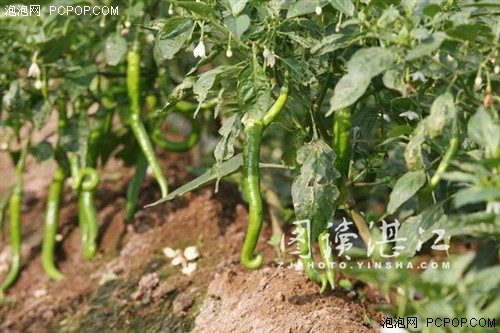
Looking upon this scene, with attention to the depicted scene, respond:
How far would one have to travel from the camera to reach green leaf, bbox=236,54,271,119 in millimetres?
2391

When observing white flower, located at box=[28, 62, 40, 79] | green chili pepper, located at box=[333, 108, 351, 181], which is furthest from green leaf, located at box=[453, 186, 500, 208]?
white flower, located at box=[28, 62, 40, 79]

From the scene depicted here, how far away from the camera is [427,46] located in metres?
1.96

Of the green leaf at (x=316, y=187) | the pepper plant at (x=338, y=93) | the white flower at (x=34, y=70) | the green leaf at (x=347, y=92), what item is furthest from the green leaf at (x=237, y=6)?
the white flower at (x=34, y=70)

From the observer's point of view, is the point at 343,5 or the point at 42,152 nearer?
the point at 343,5

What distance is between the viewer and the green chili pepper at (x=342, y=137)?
8.54 feet

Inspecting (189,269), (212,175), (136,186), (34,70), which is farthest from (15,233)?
(212,175)

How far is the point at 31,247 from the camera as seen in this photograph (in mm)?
4277

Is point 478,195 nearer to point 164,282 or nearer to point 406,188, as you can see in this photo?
point 406,188

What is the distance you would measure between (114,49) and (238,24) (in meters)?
1.33

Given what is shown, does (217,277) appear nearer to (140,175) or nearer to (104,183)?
(140,175)

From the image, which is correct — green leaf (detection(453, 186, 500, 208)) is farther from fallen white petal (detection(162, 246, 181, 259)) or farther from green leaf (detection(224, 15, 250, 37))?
fallen white petal (detection(162, 246, 181, 259))

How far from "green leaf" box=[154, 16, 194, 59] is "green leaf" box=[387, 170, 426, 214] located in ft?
2.55

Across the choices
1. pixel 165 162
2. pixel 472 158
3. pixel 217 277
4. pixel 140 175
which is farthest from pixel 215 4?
pixel 165 162

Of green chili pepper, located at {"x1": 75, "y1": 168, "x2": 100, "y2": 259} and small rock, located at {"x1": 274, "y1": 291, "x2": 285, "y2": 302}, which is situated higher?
small rock, located at {"x1": 274, "y1": 291, "x2": 285, "y2": 302}
